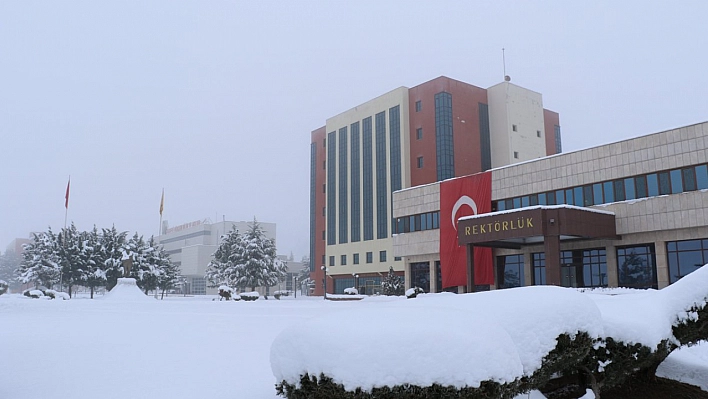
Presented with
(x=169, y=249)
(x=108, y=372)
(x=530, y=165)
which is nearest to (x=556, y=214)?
(x=530, y=165)

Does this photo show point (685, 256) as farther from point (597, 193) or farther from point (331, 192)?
point (331, 192)

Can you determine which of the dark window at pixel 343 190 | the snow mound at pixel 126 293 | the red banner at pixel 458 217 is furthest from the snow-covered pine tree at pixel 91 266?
the red banner at pixel 458 217

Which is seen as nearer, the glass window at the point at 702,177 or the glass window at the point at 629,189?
the glass window at the point at 702,177

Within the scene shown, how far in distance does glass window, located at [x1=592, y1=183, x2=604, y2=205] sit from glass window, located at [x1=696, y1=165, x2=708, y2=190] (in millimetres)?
5440

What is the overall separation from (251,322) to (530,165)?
25843 mm

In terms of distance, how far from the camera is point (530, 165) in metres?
37.8

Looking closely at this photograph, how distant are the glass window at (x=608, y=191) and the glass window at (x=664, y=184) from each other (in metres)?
2.79

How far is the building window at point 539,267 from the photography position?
119 ft

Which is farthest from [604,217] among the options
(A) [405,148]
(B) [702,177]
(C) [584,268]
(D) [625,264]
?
(A) [405,148]

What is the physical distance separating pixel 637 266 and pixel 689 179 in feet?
19.0

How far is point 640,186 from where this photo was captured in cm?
3198

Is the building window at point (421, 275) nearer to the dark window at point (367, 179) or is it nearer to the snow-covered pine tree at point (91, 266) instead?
the dark window at point (367, 179)

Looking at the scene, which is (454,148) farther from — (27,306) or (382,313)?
(382,313)

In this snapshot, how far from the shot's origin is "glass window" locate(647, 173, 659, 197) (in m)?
31.2
